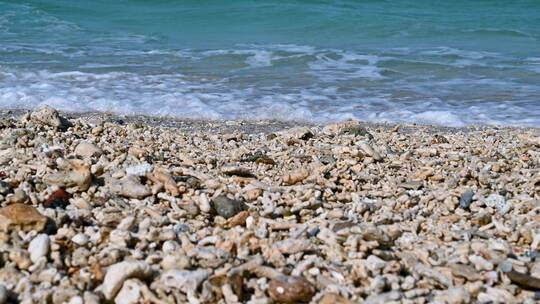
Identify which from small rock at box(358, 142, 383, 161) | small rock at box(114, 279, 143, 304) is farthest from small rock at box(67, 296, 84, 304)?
small rock at box(358, 142, 383, 161)

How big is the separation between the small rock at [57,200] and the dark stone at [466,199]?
189cm

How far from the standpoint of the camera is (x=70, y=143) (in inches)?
162

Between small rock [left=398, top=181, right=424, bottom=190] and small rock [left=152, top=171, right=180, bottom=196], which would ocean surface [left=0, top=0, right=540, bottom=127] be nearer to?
small rock [left=398, top=181, right=424, bottom=190]

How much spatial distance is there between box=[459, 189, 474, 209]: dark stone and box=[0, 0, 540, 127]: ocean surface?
383 centimetres

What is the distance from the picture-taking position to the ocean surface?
759 centimetres

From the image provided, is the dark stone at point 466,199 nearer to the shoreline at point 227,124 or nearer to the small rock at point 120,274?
the small rock at point 120,274

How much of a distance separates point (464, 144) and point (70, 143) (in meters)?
2.89

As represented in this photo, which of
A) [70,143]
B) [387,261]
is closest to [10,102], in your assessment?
[70,143]

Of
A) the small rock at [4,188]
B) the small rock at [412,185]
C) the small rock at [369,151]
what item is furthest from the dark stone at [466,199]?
the small rock at [4,188]

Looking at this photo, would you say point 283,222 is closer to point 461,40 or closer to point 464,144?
point 464,144

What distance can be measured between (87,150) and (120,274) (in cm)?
182

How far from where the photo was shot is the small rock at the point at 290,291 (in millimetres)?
2129

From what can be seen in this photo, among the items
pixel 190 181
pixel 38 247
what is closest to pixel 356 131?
pixel 190 181

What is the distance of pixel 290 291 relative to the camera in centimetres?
213
